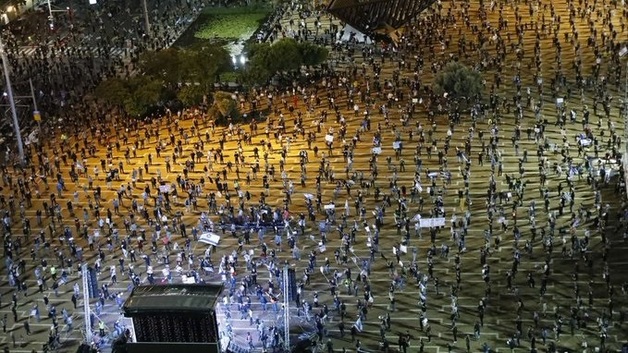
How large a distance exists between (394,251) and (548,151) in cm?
1935

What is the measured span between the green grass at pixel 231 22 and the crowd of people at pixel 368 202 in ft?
52.4

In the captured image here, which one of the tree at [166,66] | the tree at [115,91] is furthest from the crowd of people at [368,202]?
the tree at [166,66]

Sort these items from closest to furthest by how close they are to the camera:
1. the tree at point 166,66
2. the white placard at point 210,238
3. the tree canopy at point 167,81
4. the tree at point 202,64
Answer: the white placard at point 210,238
the tree canopy at point 167,81
the tree at point 202,64
the tree at point 166,66

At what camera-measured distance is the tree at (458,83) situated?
89625 millimetres

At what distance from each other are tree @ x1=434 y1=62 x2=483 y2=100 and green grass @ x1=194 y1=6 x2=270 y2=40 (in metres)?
31.5

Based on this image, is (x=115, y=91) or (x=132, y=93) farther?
(x=132, y=93)

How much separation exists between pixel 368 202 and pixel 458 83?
62.9 feet

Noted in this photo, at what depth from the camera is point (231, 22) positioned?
122 meters

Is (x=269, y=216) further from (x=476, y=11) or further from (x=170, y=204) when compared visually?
(x=476, y=11)

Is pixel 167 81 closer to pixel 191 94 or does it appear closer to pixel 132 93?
pixel 191 94

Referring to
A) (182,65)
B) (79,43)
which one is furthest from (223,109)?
(79,43)

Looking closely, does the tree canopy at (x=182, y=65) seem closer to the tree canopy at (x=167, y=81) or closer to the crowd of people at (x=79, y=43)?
the tree canopy at (x=167, y=81)

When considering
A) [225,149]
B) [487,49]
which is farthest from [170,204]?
→ [487,49]

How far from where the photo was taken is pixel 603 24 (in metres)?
109
